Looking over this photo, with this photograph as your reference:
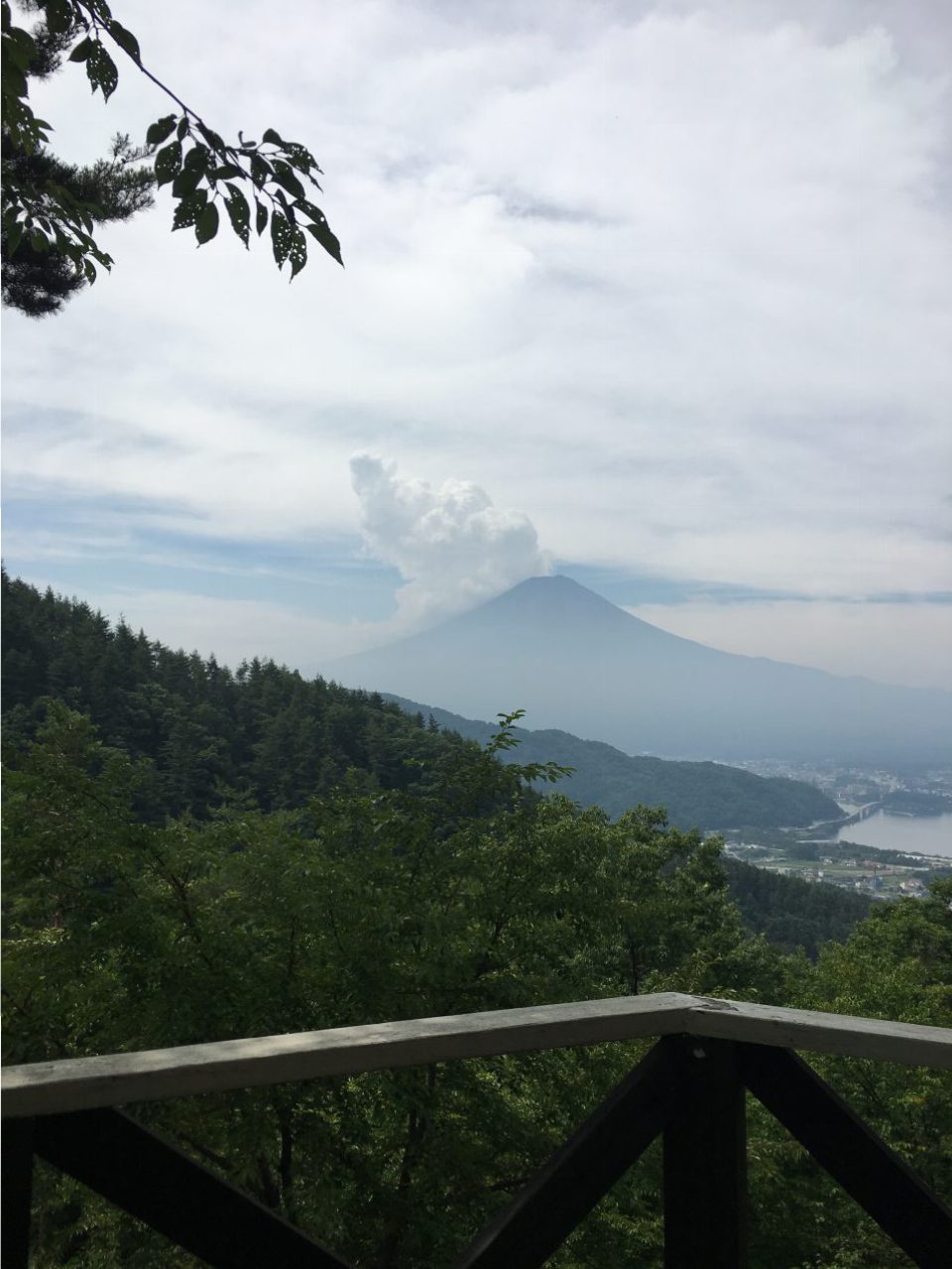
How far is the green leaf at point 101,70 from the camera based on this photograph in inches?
44.9

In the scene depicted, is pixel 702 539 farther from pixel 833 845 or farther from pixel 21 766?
pixel 21 766

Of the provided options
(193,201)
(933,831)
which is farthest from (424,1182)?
(933,831)

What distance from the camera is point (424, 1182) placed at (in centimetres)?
464

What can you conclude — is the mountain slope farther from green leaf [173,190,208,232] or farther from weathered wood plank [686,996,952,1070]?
weathered wood plank [686,996,952,1070]

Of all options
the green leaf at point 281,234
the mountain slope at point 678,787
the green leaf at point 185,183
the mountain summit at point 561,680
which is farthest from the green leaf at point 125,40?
the mountain summit at point 561,680

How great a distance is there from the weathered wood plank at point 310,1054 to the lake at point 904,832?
69.3 m

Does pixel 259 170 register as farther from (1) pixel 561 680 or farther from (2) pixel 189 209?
(1) pixel 561 680

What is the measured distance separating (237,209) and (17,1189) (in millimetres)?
1128

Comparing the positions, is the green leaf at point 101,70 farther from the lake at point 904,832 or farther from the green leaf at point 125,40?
the lake at point 904,832

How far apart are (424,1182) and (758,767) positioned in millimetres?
102730

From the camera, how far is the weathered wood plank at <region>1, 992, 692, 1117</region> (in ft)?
2.47

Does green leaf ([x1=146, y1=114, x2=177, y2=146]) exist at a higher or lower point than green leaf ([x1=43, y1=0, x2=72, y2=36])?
lower

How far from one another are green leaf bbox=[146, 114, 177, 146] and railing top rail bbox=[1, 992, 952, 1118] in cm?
111

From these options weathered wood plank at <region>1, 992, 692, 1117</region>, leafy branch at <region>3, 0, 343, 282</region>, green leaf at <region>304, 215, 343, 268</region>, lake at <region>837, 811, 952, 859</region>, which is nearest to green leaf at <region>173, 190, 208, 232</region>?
leafy branch at <region>3, 0, 343, 282</region>
